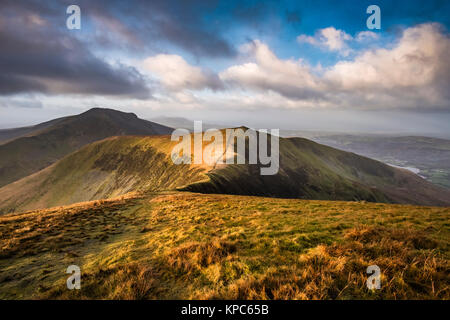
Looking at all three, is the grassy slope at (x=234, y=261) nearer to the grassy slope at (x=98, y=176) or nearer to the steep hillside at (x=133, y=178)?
the steep hillside at (x=133, y=178)

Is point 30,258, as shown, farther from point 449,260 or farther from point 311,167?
point 311,167

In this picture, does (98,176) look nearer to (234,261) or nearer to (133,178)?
(133,178)

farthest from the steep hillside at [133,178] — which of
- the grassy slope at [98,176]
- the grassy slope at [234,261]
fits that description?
the grassy slope at [234,261]

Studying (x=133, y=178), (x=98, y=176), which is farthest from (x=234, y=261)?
(x=98, y=176)

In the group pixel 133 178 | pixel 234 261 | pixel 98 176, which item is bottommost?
pixel 98 176

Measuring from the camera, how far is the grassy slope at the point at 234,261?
5035 mm

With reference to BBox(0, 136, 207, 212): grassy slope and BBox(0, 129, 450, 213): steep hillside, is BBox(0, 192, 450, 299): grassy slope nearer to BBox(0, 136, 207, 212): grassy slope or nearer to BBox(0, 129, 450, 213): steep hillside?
BBox(0, 129, 450, 213): steep hillside

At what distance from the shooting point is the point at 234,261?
675 cm

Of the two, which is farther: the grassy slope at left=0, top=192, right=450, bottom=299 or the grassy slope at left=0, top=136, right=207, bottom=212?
the grassy slope at left=0, top=136, right=207, bottom=212

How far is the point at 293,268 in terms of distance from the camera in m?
5.95

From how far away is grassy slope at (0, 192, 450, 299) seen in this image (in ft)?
16.5

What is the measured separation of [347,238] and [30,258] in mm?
15122

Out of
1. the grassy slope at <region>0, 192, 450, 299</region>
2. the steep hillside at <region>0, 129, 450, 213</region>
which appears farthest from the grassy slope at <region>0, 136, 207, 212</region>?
the grassy slope at <region>0, 192, 450, 299</region>

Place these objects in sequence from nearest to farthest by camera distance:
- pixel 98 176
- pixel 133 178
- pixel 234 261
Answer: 1. pixel 234 261
2. pixel 133 178
3. pixel 98 176
